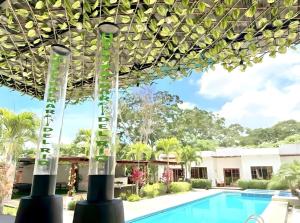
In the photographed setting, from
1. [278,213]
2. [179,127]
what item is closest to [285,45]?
[278,213]

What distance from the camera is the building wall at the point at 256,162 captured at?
19844mm

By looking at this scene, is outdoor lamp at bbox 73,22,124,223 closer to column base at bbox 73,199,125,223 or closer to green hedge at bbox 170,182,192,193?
column base at bbox 73,199,125,223

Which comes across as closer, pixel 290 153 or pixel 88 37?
pixel 88 37

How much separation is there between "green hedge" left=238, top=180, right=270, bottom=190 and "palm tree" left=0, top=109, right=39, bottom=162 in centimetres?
1572

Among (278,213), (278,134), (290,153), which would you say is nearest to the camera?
(278,213)

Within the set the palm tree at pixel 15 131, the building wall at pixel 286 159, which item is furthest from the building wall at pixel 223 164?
the palm tree at pixel 15 131

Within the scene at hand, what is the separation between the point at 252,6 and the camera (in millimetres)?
1341

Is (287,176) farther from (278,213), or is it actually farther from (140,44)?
(140,44)

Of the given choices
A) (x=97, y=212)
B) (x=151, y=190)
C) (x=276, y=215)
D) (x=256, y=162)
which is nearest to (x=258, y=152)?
(x=256, y=162)

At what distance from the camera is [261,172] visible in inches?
800

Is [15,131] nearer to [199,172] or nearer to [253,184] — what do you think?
[253,184]

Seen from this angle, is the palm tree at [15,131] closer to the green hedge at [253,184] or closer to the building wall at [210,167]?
the green hedge at [253,184]

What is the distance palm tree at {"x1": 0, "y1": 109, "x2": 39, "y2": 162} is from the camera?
8562 mm

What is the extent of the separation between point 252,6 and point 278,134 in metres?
41.6
